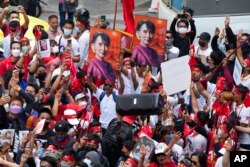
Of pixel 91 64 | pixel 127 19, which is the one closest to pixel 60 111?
pixel 91 64

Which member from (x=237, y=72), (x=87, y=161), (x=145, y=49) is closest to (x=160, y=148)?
(x=87, y=161)

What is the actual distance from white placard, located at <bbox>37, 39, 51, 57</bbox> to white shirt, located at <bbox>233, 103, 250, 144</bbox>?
3803 mm

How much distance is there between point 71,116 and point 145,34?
173 cm

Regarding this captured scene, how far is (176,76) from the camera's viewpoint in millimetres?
16016

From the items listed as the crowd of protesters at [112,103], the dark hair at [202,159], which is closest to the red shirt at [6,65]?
the crowd of protesters at [112,103]

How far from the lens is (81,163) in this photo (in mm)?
13898

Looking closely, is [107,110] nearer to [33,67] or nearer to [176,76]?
[176,76]

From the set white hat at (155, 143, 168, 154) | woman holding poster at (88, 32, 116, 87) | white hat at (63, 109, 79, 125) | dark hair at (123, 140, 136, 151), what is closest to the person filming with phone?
woman holding poster at (88, 32, 116, 87)

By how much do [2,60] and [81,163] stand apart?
430 cm

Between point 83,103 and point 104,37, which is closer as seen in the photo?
point 104,37

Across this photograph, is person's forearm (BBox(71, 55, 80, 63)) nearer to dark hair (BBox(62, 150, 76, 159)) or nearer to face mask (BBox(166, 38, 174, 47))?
face mask (BBox(166, 38, 174, 47))

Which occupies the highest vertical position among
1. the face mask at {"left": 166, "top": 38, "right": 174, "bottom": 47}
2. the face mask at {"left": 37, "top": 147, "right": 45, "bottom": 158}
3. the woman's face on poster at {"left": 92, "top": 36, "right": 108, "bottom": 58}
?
the woman's face on poster at {"left": 92, "top": 36, "right": 108, "bottom": 58}

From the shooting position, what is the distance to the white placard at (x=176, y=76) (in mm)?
15969

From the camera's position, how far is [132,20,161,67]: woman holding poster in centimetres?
1681
